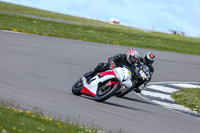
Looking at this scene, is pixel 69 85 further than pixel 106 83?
Yes

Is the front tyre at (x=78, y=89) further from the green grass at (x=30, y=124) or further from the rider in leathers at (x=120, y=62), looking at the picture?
the green grass at (x=30, y=124)

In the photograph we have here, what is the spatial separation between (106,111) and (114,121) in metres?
0.88

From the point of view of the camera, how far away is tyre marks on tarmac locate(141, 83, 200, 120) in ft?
37.8

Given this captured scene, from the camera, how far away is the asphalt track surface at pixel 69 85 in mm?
7906

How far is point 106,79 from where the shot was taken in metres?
9.66

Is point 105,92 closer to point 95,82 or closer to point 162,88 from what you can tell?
point 95,82

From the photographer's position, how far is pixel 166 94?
44.8ft

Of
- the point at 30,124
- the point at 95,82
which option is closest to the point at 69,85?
the point at 95,82

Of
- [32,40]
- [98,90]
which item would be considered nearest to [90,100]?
[98,90]

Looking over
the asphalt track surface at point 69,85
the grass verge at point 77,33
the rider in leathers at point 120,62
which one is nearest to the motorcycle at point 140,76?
the rider in leathers at point 120,62

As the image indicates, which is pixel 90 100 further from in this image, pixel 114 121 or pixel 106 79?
pixel 114 121

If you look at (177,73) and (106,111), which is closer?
(106,111)

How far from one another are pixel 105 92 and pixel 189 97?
4730 millimetres

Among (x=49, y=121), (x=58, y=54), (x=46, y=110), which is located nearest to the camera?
(x=49, y=121)
